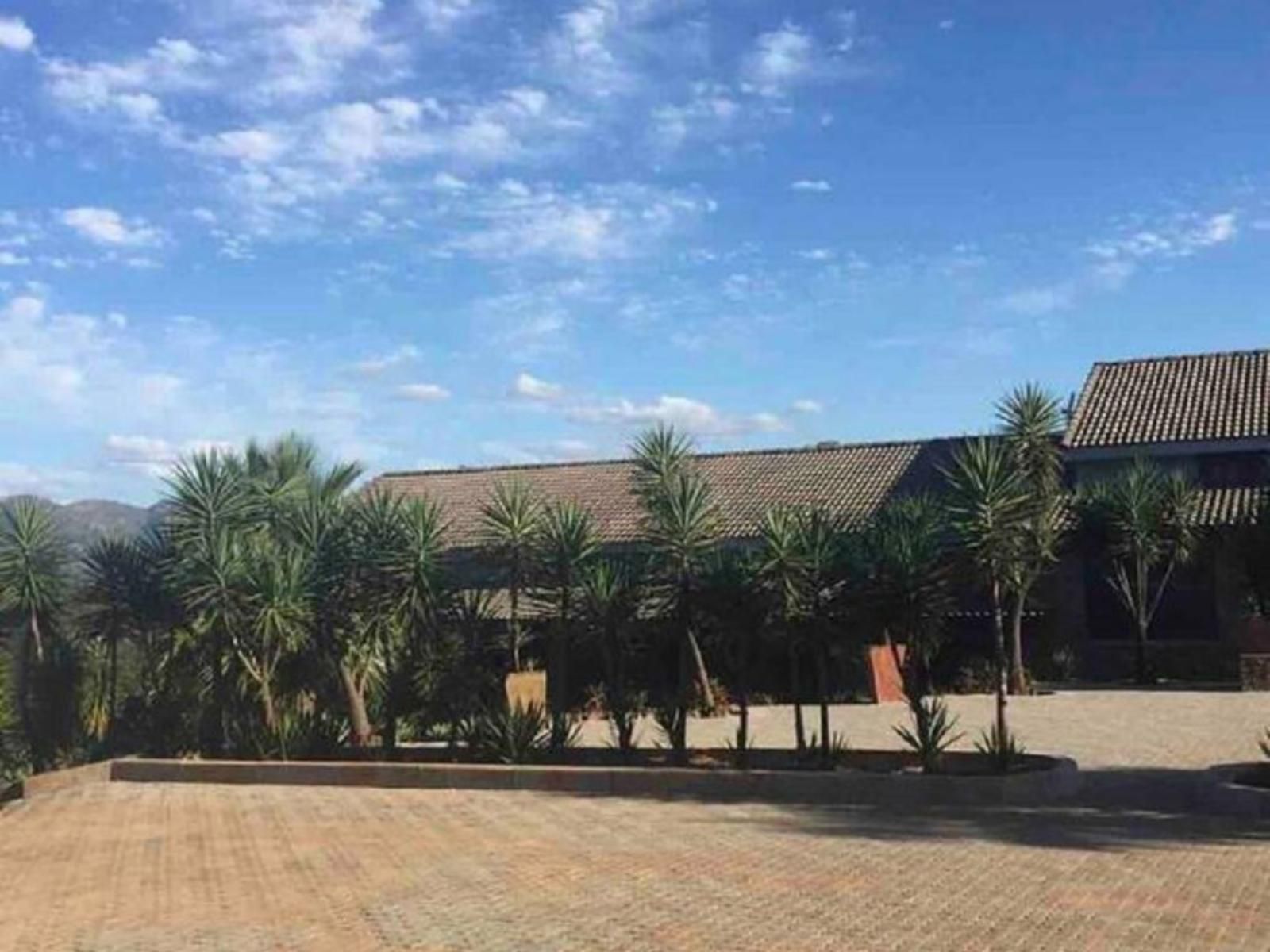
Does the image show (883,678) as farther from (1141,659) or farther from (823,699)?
(823,699)

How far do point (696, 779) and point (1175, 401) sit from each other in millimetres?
25549

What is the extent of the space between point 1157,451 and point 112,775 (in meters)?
25.9

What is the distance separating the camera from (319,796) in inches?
619

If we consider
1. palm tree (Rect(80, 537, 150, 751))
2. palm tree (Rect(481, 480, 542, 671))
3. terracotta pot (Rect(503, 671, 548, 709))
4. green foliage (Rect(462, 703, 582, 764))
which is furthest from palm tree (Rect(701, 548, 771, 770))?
palm tree (Rect(80, 537, 150, 751))

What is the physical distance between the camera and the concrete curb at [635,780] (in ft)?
43.6

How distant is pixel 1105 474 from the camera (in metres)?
34.8

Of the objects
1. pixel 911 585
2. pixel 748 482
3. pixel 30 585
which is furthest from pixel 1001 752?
pixel 748 482

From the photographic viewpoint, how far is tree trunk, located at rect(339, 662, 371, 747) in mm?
19344

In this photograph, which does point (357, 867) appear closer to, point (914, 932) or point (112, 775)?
point (914, 932)

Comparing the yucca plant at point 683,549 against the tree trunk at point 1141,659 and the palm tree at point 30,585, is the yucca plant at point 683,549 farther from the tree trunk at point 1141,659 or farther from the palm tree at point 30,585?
the tree trunk at point 1141,659

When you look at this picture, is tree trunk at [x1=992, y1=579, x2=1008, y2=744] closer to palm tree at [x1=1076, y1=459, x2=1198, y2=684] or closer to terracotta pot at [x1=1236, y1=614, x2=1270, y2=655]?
palm tree at [x1=1076, y1=459, x2=1198, y2=684]

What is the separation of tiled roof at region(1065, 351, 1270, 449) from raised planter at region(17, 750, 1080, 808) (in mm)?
21099

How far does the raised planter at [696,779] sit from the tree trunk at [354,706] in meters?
1.92

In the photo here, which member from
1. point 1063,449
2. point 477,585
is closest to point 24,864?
point 477,585
